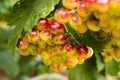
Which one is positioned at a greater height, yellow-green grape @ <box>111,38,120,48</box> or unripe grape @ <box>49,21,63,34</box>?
unripe grape @ <box>49,21,63,34</box>

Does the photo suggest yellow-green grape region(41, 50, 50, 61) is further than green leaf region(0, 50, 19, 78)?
No

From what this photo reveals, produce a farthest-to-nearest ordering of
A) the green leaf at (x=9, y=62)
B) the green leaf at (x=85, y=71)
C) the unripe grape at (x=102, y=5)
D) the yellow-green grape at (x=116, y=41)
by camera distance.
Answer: the green leaf at (x=9, y=62) < the green leaf at (x=85, y=71) < the yellow-green grape at (x=116, y=41) < the unripe grape at (x=102, y=5)

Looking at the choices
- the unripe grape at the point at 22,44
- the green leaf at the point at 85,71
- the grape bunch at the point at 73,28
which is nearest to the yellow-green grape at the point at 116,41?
the grape bunch at the point at 73,28

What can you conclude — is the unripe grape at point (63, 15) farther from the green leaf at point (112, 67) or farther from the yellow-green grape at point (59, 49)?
the green leaf at point (112, 67)

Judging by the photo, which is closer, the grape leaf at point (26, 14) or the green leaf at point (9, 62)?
the grape leaf at point (26, 14)

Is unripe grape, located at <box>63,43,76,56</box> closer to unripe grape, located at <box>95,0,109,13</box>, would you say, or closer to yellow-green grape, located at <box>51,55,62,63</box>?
yellow-green grape, located at <box>51,55,62,63</box>

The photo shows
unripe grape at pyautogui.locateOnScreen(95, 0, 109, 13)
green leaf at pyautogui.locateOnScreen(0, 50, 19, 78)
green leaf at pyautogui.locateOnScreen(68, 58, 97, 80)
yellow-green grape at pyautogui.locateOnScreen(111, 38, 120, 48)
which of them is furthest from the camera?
green leaf at pyautogui.locateOnScreen(0, 50, 19, 78)

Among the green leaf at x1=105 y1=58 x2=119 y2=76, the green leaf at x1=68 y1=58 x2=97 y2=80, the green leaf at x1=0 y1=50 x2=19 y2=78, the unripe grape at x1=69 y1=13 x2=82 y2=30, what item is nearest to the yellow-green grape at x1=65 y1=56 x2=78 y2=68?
the unripe grape at x1=69 y1=13 x2=82 y2=30
